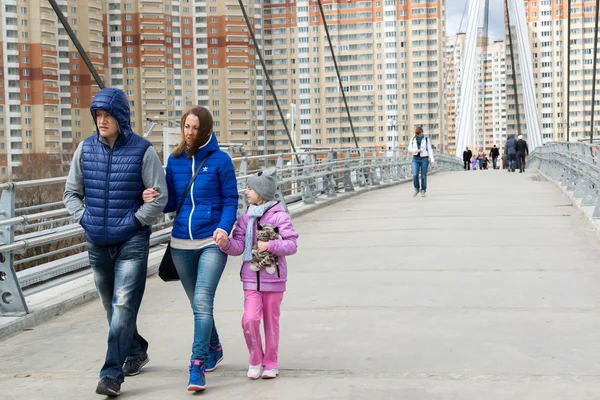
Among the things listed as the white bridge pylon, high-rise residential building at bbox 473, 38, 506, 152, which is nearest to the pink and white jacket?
the white bridge pylon

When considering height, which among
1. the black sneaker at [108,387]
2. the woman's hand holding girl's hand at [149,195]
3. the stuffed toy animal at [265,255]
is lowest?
the black sneaker at [108,387]

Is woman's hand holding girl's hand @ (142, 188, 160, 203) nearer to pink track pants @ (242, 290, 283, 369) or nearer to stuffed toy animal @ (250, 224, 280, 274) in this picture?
stuffed toy animal @ (250, 224, 280, 274)

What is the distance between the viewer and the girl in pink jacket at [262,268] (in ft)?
17.1

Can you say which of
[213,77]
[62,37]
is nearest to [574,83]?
[213,77]

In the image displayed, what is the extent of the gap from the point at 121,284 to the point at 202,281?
424 millimetres

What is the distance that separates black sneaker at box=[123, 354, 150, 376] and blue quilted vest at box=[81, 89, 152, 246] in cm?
82

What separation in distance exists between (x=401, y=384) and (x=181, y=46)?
375ft

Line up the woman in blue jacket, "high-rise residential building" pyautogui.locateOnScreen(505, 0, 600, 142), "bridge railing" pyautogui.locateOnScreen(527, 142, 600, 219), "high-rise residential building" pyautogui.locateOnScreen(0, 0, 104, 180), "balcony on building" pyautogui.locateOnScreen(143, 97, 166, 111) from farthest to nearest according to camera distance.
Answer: "balcony on building" pyautogui.locateOnScreen(143, 97, 166, 111) → "high-rise residential building" pyautogui.locateOnScreen(505, 0, 600, 142) → "high-rise residential building" pyautogui.locateOnScreen(0, 0, 104, 180) → "bridge railing" pyautogui.locateOnScreen(527, 142, 600, 219) → the woman in blue jacket

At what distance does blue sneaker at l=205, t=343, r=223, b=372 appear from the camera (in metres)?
5.50

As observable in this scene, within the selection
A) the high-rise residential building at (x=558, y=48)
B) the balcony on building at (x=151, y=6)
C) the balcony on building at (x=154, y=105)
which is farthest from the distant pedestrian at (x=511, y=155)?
the balcony on building at (x=154, y=105)

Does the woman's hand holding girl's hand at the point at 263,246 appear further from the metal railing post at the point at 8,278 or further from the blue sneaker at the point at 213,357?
the metal railing post at the point at 8,278

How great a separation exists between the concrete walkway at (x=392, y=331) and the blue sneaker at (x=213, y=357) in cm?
5

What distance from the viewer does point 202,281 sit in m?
5.07

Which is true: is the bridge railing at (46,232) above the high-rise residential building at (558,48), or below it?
below
